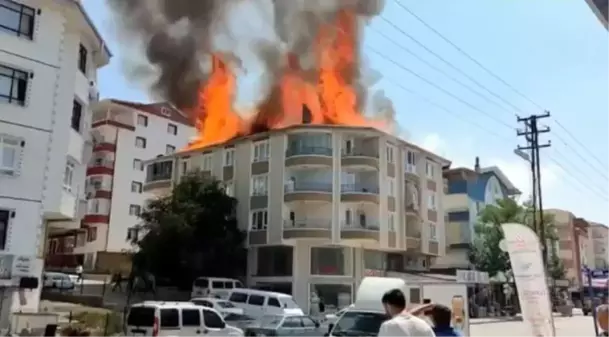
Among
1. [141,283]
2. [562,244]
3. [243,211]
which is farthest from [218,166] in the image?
[562,244]

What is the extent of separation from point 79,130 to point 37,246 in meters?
5.58

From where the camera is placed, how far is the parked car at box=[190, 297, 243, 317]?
26122mm

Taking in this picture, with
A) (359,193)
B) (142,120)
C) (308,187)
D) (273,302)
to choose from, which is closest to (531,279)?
(273,302)

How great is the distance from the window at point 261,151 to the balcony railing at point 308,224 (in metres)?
5.13

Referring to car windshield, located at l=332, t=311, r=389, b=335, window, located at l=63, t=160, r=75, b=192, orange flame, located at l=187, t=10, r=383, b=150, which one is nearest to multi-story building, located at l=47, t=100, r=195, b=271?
orange flame, located at l=187, t=10, r=383, b=150

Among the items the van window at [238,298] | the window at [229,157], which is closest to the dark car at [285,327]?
the van window at [238,298]

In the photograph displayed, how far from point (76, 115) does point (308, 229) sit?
1803 cm

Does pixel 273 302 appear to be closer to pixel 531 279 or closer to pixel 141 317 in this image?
pixel 141 317

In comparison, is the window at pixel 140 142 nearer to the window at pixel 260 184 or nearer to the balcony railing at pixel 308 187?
the window at pixel 260 184

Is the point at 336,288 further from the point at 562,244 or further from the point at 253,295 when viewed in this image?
the point at 562,244

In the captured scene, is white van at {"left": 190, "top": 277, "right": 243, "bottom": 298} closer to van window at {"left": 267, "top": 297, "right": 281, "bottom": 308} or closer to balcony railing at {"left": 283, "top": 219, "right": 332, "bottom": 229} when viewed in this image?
van window at {"left": 267, "top": 297, "right": 281, "bottom": 308}

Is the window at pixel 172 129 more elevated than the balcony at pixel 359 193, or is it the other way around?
the window at pixel 172 129

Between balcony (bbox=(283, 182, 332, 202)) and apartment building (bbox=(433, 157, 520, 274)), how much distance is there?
19292mm

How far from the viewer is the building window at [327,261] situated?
39438 millimetres
